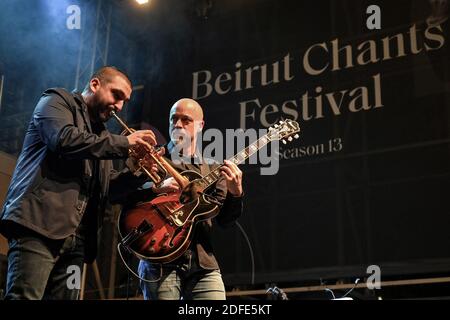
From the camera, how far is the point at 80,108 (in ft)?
9.00

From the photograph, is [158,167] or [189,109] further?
[189,109]

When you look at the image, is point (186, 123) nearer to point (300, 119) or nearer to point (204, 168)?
point (204, 168)

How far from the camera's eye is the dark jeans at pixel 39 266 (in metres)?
2.36

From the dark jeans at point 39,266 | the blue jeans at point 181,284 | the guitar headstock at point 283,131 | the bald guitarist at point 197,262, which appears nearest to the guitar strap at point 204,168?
the bald guitarist at point 197,262

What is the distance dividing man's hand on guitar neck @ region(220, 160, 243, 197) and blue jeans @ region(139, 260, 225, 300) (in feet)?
1.34

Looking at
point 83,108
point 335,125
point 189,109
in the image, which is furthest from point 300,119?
point 83,108

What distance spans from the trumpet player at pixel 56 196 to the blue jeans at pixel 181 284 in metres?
0.33

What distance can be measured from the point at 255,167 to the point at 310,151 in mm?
637

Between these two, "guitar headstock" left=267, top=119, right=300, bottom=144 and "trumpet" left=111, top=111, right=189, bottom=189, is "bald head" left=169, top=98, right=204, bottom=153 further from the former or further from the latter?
"guitar headstock" left=267, top=119, right=300, bottom=144

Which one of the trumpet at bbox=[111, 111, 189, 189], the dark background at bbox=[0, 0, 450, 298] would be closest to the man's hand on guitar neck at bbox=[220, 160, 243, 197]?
the trumpet at bbox=[111, 111, 189, 189]

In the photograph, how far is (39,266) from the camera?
7.83 feet

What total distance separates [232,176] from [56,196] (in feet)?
2.80
